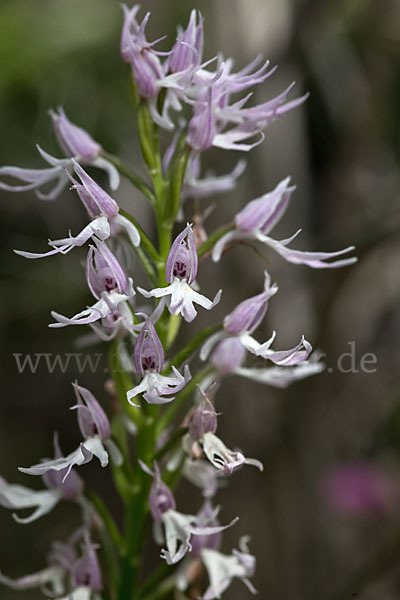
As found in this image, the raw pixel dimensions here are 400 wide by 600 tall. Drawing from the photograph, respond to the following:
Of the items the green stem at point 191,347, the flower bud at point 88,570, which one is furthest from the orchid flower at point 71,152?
the flower bud at point 88,570

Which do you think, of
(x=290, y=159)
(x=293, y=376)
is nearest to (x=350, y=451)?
(x=290, y=159)

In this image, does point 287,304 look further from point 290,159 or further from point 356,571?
point 356,571

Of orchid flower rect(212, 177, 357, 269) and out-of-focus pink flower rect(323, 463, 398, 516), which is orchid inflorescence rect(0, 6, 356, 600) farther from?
out-of-focus pink flower rect(323, 463, 398, 516)

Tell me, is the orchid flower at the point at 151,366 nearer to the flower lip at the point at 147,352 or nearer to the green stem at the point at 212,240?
the flower lip at the point at 147,352

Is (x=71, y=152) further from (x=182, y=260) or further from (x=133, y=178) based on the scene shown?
(x=182, y=260)

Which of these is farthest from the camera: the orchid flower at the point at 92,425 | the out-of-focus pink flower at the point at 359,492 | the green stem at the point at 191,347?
the out-of-focus pink flower at the point at 359,492

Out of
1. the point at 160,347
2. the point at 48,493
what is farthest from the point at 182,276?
the point at 48,493

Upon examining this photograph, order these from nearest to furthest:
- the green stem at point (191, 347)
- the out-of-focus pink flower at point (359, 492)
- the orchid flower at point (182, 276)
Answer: the orchid flower at point (182, 276) < the green stem at point (191, 347) < the out-of-focus pink flower at point (359, 492)
